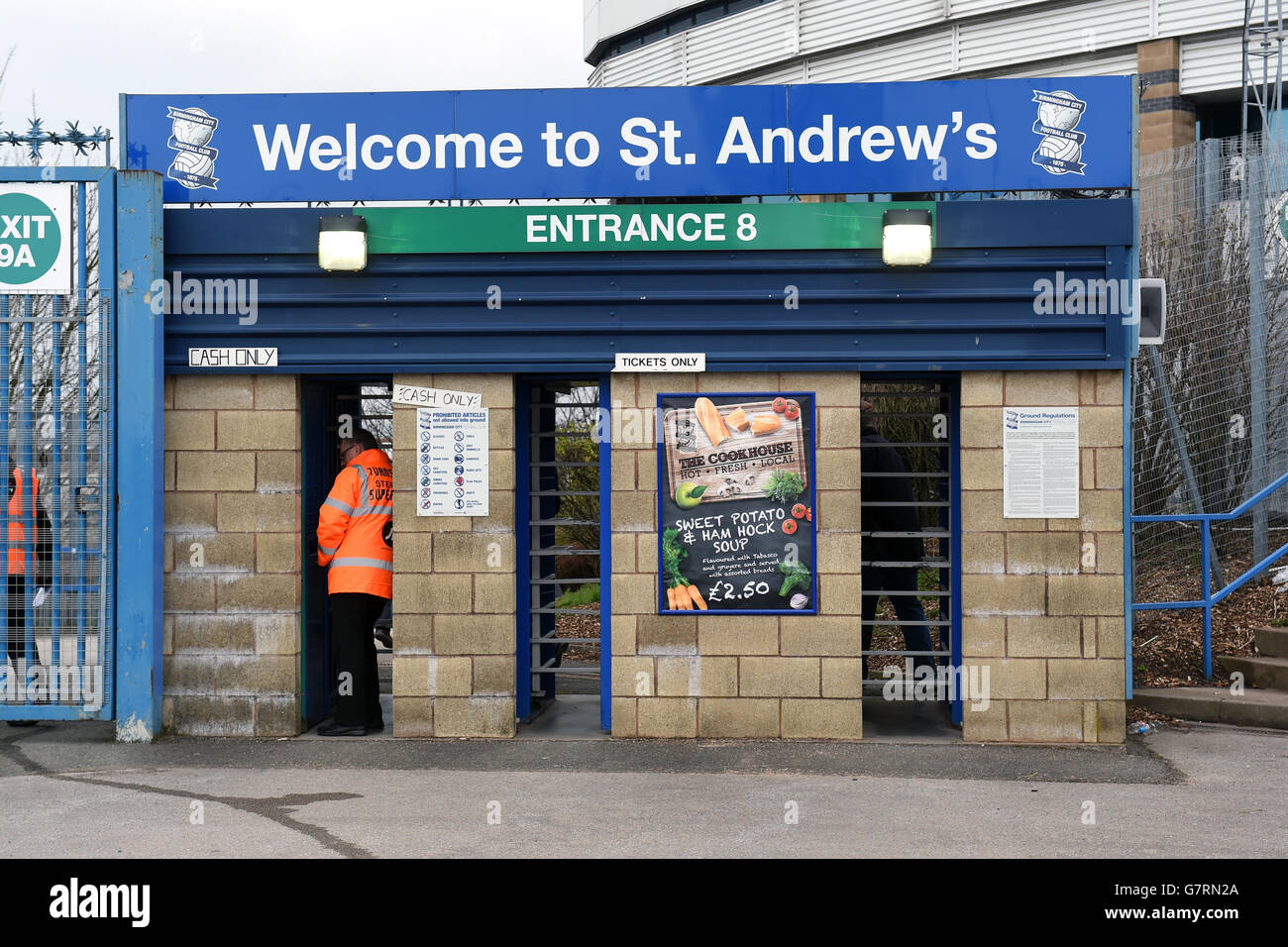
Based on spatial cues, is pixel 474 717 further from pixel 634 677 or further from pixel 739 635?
pixel 739 635

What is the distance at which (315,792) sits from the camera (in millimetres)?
7727

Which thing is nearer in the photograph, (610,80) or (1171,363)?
(1171,363)

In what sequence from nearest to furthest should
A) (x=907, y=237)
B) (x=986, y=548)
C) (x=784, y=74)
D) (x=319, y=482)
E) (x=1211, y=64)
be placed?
(x=907, y=237)
(x=986, y=548)
(x=319, y=482)
(x=1211, y=64)
(x=784, y=74)

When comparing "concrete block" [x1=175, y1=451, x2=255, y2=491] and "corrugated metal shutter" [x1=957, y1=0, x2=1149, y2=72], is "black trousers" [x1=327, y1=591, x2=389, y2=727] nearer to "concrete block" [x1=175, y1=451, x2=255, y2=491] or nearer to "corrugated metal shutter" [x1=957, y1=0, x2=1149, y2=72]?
"concrete block" [x1=175, y1=451, x2=255, y2=491]

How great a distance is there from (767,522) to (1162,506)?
19.3 ft

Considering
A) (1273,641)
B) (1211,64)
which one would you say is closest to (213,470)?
(1273,641)

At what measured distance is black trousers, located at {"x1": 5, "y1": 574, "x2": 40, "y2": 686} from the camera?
9266 millimetres

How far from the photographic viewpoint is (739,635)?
9148mm

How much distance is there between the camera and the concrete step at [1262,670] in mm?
10484

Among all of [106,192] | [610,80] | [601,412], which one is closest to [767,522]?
[601,412]

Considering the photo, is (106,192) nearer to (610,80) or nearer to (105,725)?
(105,725)

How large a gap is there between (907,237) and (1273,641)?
15.2 feet

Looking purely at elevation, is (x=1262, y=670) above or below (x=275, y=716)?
above

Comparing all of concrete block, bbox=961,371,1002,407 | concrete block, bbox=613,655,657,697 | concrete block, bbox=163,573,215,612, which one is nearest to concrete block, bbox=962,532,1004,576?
concrete block, bbox=961,371,1002,407
